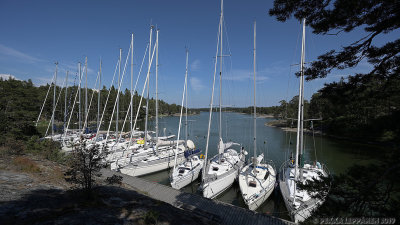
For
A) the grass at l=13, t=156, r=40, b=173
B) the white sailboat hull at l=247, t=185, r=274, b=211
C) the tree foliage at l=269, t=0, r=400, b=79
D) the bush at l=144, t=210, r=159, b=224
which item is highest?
the tree foliage at l=269, t=0, r=400, b=79

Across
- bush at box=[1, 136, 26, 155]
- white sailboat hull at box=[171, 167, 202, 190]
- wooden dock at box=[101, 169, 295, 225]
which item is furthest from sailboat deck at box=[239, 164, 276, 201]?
bush at box=[1, 136, 26, 155]

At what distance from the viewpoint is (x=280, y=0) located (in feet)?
15.1

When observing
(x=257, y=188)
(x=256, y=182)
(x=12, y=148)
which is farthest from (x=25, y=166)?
(x=256, y=182)

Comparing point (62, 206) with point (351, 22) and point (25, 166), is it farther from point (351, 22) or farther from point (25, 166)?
point (351, 22)

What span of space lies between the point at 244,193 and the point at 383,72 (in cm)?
→ 953

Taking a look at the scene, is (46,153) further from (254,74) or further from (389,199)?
(389,199)

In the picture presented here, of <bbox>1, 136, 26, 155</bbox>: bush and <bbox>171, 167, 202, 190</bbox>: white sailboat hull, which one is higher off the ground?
<bbox>1, 136, 26, 155</bbox>: bush

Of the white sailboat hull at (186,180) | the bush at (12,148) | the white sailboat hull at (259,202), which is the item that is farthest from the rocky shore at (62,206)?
the white sailboat hull at (186,180)

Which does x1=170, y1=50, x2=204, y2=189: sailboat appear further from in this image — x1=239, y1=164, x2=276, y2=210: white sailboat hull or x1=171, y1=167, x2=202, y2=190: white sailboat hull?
x1=239, y1=164, x2=276, y2=210: white sailboat hull

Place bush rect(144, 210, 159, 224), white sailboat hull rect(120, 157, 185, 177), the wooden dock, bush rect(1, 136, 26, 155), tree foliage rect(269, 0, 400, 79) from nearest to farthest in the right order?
tree foliage rect(269, 0, 400, 79)
bush rect(144, 210, 159, 224)
the wooden dock
bush rect(1, 136, 26, 155)
white sailboat hull rect(120, 157, 185, 177)

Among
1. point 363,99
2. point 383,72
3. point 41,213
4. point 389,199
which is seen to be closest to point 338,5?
point 383,72

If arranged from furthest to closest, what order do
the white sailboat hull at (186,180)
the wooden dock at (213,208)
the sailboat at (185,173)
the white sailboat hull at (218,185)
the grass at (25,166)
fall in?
the sailboat at (185,173)
the white sailboat hull at (186,180)
the white sailboat hull at (218,185)
the grass at (25,166)
the wooden dock at (213,208)

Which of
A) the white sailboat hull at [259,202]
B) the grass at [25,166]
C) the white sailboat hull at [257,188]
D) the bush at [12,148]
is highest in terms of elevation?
the bush at [12,148]

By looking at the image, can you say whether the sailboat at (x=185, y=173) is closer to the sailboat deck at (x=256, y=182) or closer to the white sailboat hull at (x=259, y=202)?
the sailboat deck at (x=256, y=182)
